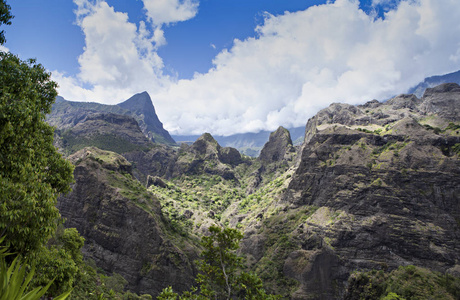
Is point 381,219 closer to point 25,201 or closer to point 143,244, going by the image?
point 143,244

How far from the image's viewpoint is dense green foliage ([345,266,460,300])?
45.0 metres

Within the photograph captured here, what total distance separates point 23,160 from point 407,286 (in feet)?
214

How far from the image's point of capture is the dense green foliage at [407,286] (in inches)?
1772

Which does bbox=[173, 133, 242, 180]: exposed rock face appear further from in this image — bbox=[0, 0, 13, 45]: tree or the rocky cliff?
bbox=[0, 0, 13, 45]: tree

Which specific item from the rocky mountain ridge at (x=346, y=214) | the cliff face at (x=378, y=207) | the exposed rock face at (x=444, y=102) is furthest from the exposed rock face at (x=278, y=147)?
the cliff face at (x=378, y=207)

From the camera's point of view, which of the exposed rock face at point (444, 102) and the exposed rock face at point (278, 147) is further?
the exposed rock face at point (278, 147)

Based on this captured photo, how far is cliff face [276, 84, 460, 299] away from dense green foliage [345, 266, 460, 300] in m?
7.62

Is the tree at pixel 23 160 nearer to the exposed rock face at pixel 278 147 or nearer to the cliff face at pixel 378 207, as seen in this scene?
the cliff face at pixel 378 207

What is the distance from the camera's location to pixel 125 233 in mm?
67000

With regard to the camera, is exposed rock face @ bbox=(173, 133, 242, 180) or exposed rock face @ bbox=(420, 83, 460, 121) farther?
exposed rock face @ bbox=(173, 133, 242, 180)

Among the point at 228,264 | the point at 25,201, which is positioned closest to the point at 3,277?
the point at 25,201

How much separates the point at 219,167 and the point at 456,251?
480 ft

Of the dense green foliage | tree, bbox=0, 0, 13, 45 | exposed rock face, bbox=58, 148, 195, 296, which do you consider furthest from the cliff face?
tree, bbox=0, 0, 13, 45

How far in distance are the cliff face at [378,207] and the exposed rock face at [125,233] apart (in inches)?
1368
